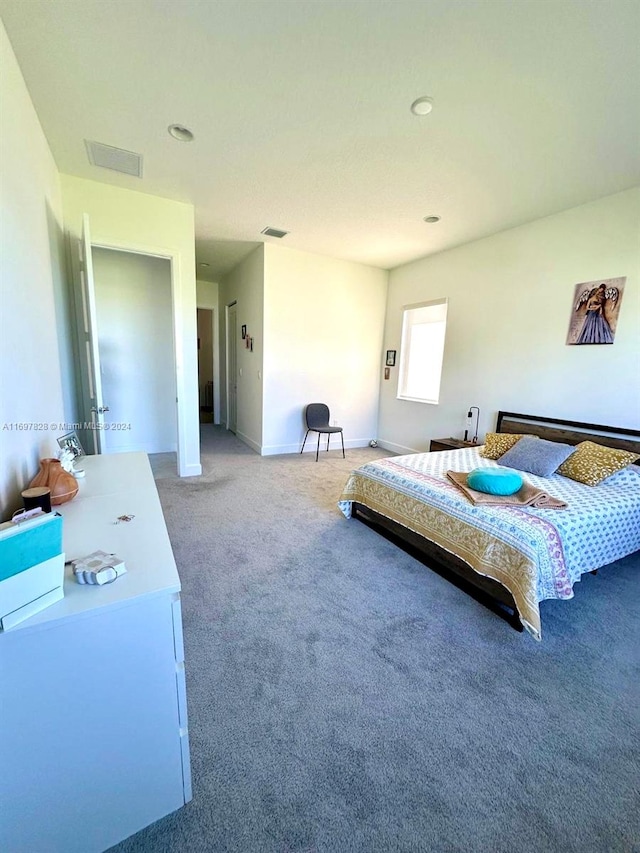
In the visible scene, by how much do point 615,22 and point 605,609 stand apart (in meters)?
2.84

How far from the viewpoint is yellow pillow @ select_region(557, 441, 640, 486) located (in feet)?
8.27

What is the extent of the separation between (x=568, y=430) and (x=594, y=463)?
684 millimetres

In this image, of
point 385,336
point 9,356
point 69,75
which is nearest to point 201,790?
point 9,356

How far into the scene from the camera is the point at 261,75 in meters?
1.82

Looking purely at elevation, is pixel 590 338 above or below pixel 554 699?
above

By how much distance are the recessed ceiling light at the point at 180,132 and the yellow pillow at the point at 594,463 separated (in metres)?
3.57

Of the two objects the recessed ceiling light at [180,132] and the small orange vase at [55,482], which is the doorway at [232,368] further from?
the small orange vase at [55,482]

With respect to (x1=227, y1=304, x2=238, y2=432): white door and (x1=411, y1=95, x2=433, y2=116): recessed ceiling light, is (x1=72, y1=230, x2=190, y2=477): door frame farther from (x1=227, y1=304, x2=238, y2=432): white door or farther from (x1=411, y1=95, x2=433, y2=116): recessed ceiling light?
(x1=411, y1=95, x2=433, y2=116): recessed ceiling light

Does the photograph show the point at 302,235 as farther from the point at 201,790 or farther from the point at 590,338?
the point at 201,790

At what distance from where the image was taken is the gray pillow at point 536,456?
8.86 feet

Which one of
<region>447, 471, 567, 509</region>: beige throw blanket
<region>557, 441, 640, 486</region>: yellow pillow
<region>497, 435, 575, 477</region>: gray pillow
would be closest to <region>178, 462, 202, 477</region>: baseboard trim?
<region>447, 471, 567, 509</region>: beige throw blanket

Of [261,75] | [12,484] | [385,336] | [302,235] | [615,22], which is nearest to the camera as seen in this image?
[12,484]

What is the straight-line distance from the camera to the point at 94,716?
871 millimetres

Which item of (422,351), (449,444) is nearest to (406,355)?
(422,351)
